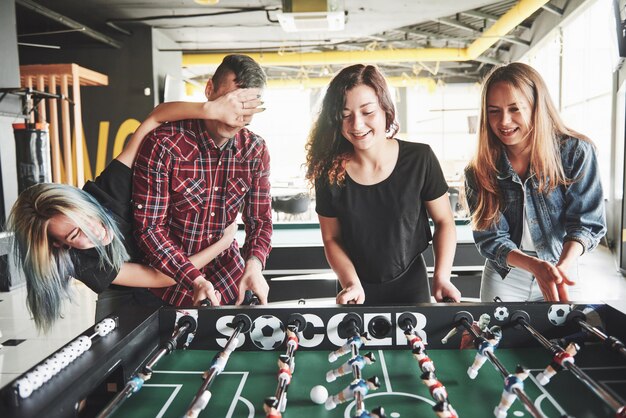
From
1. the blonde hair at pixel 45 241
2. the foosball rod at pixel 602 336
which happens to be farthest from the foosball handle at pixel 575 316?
the blonde hair at pixel 45 241

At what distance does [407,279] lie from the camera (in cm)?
204

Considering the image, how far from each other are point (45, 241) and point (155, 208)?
16.1 inches

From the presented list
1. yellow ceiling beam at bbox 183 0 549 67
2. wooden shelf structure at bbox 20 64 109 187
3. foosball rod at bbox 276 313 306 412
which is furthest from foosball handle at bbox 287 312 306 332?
yellow ceiling beam at bbox 183 0 549 67

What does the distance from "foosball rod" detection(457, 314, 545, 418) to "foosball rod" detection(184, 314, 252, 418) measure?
60 cm

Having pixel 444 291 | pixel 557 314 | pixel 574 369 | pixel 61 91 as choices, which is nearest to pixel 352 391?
pixel 574 369

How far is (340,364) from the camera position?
4.47 ft

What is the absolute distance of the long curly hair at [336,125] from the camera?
6.26 ft

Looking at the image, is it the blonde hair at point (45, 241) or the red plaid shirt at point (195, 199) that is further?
the red plaid shirt at point (195, 199)

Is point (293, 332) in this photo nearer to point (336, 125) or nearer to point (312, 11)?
point (336, 125)

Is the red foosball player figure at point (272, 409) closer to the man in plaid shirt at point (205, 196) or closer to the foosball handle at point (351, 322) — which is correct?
the foosball handle at point (351, 322)

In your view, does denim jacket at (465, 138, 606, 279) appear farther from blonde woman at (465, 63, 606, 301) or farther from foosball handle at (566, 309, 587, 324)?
foosball handle at (566, 309, 587, 324)

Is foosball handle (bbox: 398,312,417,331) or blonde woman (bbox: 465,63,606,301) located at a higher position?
blonde woman (bbox: 465,63,606,301)

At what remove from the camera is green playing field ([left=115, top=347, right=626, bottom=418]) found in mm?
1089

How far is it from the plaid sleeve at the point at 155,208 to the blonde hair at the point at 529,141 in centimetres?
112
